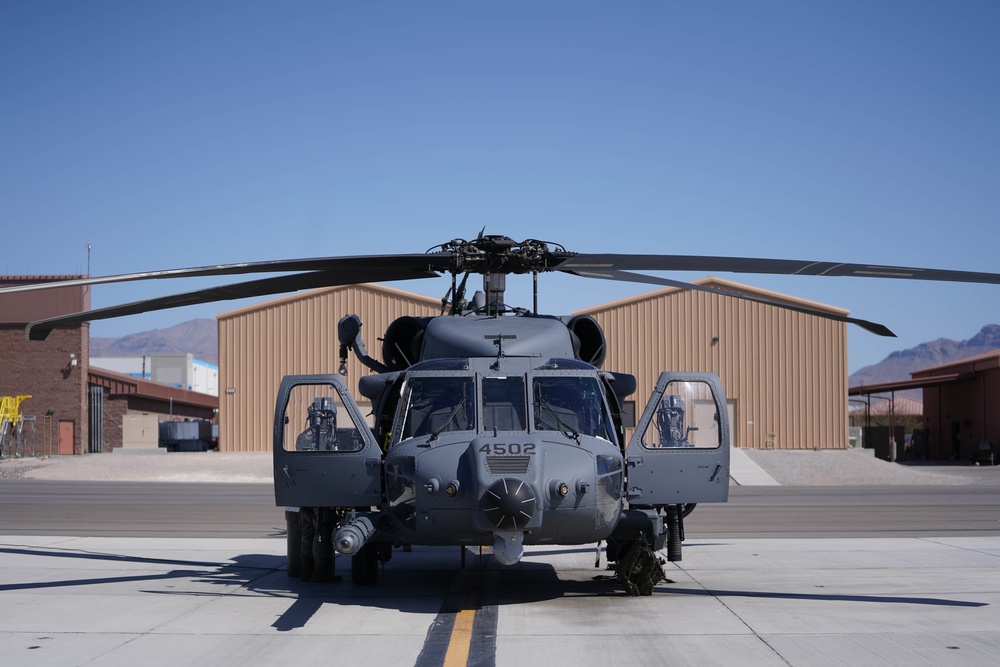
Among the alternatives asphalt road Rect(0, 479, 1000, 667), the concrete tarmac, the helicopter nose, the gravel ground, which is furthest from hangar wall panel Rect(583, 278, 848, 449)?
the helicopter nose

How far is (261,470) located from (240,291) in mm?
27798

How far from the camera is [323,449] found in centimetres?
977

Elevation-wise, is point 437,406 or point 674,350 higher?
point 674,350

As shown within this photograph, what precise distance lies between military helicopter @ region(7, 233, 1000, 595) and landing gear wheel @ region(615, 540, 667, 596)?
0.6 inches

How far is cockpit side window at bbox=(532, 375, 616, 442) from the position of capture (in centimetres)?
949

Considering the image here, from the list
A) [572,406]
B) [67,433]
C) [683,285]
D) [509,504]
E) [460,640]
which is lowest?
[460,640]

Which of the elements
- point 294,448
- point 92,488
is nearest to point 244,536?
point 294,448

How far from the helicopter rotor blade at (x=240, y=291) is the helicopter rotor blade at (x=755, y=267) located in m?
1.71

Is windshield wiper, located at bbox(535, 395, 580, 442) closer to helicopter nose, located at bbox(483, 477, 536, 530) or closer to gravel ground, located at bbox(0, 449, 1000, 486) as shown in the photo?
helicopter nose, located at bbox(483, 477, 536, 530)

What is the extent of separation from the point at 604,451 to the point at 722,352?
110 ft

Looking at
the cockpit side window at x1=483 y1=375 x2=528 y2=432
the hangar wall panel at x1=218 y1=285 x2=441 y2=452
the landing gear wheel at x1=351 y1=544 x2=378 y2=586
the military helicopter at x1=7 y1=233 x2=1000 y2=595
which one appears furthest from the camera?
the hangar wall panel at x1=218 y1=285 x2=441 y2=452

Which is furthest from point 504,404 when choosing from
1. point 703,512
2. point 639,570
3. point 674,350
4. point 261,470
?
point 674,350

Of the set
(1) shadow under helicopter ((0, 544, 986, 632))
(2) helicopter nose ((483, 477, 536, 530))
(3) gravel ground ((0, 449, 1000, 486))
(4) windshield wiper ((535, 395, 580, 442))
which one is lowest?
(3) gravel ground ((0, 449, 1000, 486))

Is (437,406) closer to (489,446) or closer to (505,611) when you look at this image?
(489,446)
